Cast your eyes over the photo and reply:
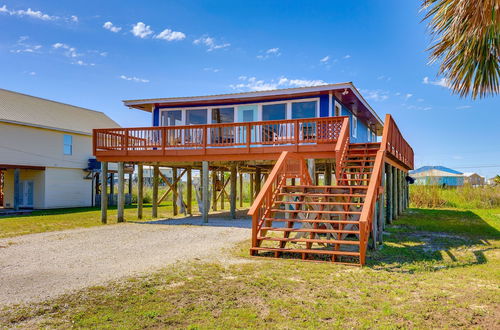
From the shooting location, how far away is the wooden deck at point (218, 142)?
39.7 ft

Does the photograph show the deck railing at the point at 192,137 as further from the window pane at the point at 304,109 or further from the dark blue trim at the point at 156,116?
the dark blue trim at the point at 156,116

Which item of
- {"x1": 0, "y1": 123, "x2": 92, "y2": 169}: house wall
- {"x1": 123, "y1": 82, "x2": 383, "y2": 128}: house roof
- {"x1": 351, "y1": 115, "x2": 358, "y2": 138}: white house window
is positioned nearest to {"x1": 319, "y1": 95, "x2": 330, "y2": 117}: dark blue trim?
{"x1": 123, "y1": 82, "x2": 383, "y2": 128}: house roof

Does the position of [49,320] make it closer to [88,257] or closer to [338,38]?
[88,257]

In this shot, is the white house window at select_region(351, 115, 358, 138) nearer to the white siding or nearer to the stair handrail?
the stair handrail

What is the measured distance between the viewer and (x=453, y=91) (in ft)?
30.7

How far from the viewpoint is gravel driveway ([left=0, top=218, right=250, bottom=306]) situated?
5.75 m

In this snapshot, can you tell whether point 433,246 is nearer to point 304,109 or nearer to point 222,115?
point 304,109

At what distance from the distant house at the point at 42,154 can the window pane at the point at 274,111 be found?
1462 cm

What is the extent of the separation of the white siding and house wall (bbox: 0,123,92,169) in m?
0.49

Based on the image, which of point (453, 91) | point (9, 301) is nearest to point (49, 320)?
point (9, 301)

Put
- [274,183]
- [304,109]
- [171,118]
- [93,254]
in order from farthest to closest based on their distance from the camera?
[171,118] → [304,109] → [274,183] → [93,254]

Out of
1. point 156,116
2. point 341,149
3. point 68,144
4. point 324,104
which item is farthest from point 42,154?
point 341,149

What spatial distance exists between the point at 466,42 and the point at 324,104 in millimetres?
6226

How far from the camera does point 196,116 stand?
16734 mm
